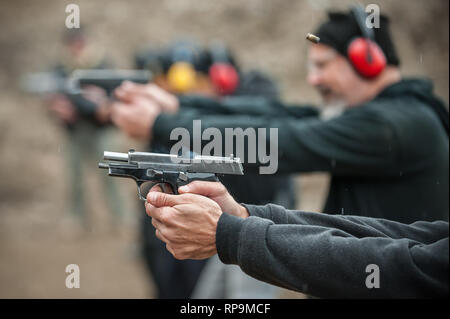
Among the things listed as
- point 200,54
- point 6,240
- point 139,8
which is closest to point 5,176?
point 6,240

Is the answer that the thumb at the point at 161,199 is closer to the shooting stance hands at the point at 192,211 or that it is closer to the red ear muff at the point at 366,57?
the shooting stance hands at the point at 192,211

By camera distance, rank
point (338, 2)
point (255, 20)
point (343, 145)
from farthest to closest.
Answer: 1. point (255, 20)
2. point (338, 2)
3. point (343, 145)

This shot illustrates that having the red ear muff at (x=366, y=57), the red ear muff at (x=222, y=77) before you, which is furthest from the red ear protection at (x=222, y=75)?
the red ear muff at (x=366, y=57)

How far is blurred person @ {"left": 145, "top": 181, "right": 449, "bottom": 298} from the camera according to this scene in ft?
3.82

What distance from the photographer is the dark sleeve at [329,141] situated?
2.03 meters

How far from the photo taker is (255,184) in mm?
2203

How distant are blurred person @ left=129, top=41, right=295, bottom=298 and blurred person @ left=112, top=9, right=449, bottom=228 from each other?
172 mm

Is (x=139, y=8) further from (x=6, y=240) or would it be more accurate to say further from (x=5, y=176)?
(x=6, y=240)

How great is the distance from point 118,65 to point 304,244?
1069 centimetres

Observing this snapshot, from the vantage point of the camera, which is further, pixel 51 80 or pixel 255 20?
pixel 255 20

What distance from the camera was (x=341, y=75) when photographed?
2.34 meters

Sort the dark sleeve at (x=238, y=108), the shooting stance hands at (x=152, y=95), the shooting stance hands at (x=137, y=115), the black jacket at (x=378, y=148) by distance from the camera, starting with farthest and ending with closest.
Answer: the dark sleeve at (x=238, y=108)
the shooting stance hands at (x=152, y=95)
the shooting stance hands at (x=137, y=115)
the black jacket at (x=378, y=148)

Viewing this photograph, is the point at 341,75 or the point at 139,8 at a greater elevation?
the point at 139,8
